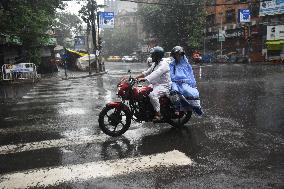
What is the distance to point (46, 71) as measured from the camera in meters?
36.3

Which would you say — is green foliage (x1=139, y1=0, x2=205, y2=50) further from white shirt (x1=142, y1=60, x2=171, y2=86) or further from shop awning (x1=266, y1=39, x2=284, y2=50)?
white shirt (x1=142, y1=60, x2=171, y2=86)

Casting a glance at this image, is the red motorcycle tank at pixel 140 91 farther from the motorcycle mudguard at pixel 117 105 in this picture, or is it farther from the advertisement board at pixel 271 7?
the advertisement board at pixel 271 7

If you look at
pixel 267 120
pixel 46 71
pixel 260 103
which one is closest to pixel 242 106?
pixel 260 103

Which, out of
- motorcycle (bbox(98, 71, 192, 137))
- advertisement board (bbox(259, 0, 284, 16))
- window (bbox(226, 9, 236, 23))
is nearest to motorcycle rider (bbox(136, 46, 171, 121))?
motorcycle (bbox(98, 71, 192, 137))

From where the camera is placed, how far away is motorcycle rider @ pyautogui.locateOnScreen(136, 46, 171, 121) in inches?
298

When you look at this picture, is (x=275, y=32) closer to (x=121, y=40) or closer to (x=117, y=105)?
(x=117, y=105)

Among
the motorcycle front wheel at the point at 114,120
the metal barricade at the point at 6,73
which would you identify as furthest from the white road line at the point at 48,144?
the metal barricade at the point at 6,73

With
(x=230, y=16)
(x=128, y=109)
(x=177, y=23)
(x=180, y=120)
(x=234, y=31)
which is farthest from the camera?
(x=177, y=23)

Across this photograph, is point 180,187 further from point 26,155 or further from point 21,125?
point 21,125

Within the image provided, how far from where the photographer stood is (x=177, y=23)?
55344 mm

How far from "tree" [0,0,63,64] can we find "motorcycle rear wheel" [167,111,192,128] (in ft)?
56.7

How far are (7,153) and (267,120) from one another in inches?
232

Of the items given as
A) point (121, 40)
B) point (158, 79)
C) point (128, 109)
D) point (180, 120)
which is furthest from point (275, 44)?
point (121, 40)

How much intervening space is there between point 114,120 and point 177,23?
163 feet
